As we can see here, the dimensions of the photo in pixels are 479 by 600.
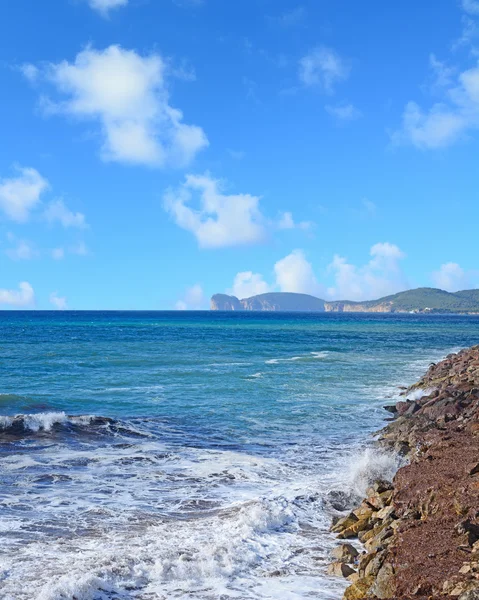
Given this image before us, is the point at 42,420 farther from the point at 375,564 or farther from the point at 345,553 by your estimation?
the point at 375,564

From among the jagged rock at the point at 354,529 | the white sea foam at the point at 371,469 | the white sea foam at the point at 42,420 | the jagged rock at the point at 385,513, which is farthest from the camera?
the white sea foam at the point at 42,420

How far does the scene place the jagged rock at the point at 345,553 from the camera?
9539 mm

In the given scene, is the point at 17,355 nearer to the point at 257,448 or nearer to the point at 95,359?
the point at 95,359

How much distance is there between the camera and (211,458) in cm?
1659

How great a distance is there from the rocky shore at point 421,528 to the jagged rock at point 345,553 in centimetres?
1

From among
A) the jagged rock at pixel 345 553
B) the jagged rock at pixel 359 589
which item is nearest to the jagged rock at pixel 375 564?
the jagged rock at pixel 359 589

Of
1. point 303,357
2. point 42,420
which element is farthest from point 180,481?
point 303,357

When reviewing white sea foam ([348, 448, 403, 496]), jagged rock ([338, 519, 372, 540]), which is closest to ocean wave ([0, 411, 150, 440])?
white sea foam ([348, 448, 403, 496])

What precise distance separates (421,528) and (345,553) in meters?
1.40

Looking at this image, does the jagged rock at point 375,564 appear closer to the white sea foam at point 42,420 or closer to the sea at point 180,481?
the sea at point 180,481

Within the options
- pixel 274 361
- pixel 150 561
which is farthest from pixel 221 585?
pixel 274 361

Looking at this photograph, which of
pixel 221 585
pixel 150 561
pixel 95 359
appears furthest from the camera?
pixel 95 359

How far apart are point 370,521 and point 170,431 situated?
1076cm

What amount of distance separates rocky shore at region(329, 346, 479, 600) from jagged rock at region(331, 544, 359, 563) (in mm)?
Result: 14
